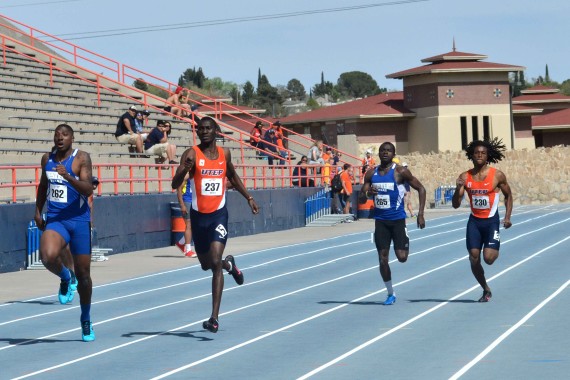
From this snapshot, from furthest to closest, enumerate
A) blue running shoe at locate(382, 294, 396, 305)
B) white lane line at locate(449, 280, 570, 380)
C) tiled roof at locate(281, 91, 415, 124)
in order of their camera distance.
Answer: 1. tiled roof at locate(281, 91, 415, 124)
2. blue running shoe at locate(382, 294, 396, 305)
3. white lane line at locate(449, 280, 570, 380)

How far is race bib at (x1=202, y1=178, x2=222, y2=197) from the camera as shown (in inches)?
456

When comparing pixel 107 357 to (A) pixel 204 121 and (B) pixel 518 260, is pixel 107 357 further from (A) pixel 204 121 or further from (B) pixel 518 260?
(B) pixel 518 260

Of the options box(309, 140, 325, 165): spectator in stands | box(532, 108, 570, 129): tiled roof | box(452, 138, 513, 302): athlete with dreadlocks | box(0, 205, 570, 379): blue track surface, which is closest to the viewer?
box(0, 205, 570, 379): blue track surface

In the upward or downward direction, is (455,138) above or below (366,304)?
above

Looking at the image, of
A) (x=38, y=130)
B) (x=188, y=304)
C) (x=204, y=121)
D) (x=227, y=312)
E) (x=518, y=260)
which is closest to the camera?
(x=204, y=121)

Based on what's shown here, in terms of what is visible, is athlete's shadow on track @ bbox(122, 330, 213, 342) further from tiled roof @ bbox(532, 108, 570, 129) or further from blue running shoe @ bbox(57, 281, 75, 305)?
tiled roof @ bbox(532, 108, 570, 129)

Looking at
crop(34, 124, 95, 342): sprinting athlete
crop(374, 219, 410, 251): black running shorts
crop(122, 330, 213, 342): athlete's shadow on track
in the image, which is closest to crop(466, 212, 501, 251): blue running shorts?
crop(374, 219, 410, 251): black running shorts

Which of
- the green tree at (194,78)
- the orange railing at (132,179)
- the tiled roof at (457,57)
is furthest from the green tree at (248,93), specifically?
the orange railing at (132,179)

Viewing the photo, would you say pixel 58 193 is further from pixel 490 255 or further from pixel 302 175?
pixel 302 175

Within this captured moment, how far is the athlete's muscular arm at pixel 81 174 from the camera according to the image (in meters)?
10.8

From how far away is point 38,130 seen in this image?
3005cm

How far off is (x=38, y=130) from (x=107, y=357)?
20.5 metres

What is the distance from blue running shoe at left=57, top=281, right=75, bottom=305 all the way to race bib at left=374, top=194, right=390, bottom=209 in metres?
3.60

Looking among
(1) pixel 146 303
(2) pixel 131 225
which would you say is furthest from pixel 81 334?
(2) pixel 131 225
